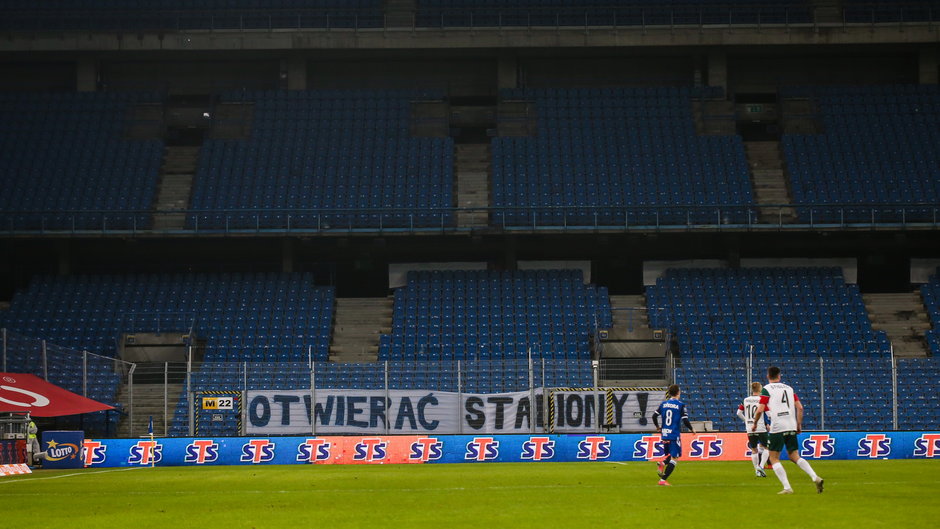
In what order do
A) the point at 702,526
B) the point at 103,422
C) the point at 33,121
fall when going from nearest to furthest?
the point at 702,526 → the point at 103,422 → the point at 33,121

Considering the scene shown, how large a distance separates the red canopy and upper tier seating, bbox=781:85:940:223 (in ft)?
94.3

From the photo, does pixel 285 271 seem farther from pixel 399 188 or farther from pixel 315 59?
pixel 315 59

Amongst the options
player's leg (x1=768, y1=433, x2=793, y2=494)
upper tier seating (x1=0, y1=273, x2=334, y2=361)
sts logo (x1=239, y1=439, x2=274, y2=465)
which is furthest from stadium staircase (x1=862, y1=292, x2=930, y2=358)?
player's leg (x1=768, y1=433, x2=793, y2=494)

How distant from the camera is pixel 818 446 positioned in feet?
102

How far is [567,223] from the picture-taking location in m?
46.6

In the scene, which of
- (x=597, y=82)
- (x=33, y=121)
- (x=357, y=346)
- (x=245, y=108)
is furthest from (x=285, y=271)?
(x=597, y=82)

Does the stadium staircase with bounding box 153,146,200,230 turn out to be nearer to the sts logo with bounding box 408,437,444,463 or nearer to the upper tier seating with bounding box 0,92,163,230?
the upper tier seating with bounding box 0,92,163,230

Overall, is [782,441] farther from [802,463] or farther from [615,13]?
[615,13]

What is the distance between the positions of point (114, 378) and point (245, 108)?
17804 millimetres

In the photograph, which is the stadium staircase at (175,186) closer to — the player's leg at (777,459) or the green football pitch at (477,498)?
the green football pitch at (477,498)

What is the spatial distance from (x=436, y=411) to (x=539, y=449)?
5489 mm

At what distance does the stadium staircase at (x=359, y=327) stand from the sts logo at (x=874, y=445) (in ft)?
62.7

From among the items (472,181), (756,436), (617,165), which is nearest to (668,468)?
(756,436)

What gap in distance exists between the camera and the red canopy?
33.5 m
